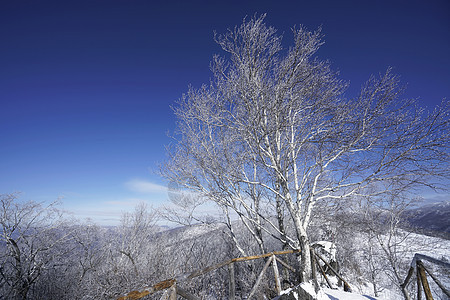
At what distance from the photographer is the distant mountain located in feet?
43.5

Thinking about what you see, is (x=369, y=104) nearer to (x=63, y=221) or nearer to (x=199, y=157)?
(x=199, y=157)

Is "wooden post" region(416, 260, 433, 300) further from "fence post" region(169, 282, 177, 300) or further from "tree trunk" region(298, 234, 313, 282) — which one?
"fence post" region(169, 282, 177, 300)

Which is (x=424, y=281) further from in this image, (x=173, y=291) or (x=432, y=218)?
(x=432, y=218)

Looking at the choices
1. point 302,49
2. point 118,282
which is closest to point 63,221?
point 118,282

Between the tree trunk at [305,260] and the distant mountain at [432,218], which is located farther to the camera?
the distant mountain at [432,218]

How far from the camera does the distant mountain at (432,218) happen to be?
13.2 metres

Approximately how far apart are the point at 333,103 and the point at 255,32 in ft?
10.6

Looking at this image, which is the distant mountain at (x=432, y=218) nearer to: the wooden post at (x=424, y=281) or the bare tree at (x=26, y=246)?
the wooden post at (x=424, y=281)

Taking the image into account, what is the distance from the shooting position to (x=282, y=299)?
355 cm

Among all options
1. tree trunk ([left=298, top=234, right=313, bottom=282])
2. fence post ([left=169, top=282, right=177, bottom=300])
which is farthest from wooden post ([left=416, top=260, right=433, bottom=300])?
fence post ([left=169, top=282, right=177, bottom=300])

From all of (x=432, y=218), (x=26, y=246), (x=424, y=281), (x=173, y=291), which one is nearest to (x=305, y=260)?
(x=424, y=281)


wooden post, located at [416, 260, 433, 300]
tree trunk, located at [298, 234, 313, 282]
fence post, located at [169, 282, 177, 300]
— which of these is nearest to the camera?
fence post, located at [169, 282, 177, 300]

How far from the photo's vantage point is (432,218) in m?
46.0

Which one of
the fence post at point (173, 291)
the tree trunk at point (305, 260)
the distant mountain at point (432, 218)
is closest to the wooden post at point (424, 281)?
the tree trunk at point (305, 260)
